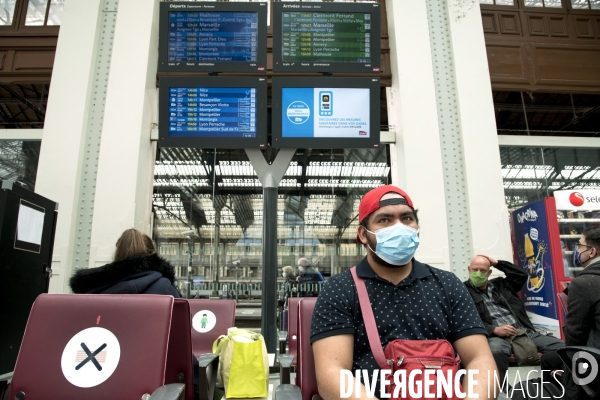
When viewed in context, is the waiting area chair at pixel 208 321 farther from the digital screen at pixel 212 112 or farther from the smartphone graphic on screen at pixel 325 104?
the smartphone graphic on screen at pixel 325 104

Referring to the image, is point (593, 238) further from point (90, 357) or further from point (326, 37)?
point (326, 37)

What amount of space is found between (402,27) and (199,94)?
311 centimetres

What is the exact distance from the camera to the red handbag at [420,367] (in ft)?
4.42

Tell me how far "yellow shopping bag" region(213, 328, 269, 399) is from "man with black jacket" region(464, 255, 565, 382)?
2441mm

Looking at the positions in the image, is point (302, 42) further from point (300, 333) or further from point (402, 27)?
point (300, 333)

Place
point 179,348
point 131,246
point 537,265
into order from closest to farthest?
1. point 179,348
2. point 131,246
3. point 537,265

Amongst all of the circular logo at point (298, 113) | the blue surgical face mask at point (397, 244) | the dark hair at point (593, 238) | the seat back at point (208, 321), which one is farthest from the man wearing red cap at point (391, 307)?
the circular logo at point (298, 113)

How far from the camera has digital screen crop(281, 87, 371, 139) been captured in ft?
14.4

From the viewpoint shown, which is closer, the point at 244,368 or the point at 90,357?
the point at 90,357

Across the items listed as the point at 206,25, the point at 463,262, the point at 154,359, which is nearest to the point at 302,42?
the point at 206,25

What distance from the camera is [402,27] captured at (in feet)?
18.5

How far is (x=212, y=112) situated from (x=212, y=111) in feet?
0.04

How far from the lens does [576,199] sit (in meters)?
5.20

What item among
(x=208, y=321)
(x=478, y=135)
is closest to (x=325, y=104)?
(x=478, y=135)
